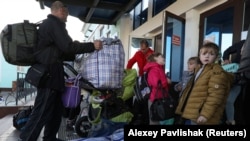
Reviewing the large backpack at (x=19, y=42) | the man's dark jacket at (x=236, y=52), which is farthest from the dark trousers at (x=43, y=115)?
the man's dark jacket at (x=236, y=52)

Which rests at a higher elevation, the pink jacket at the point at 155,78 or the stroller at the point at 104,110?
the pink jacket at the point at 155,78

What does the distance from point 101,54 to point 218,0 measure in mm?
2619

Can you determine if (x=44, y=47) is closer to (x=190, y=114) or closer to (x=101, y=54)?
(x=101, y=54)

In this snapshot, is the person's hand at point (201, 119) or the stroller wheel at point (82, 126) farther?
the stroller wheel at point (82, 126)

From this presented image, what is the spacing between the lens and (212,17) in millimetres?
4559

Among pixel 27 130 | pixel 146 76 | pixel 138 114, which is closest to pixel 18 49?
pixel 27 130

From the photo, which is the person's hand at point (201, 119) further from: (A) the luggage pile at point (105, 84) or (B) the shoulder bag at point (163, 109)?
(A) the luggage pile at point (105, 84)

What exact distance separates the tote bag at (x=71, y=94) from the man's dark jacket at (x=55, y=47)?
10cm

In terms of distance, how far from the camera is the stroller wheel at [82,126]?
9.90 feet

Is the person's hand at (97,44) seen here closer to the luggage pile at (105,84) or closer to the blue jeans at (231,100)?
the luggage pile at (105,84)

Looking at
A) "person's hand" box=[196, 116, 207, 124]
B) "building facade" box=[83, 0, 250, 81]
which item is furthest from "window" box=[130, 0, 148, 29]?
"person's hand" box=[196, 116, 207, 124]

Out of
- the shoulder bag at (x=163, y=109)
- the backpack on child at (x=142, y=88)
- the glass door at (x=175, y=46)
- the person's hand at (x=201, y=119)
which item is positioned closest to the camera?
the person's hand at (x=201, y=119)

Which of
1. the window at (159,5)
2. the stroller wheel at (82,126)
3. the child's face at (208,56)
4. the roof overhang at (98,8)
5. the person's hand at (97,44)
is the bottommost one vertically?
the stroller wheel at (82,126)

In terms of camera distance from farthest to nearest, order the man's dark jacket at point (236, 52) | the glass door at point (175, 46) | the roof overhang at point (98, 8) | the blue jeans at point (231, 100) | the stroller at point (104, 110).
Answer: the roof overhang at point (98, 8)
the glass door at point (175, 46)
the stroller at point (104, 110)
the man's dark jacket at point (236, 52)
the blue jeans at point (231, 100)
